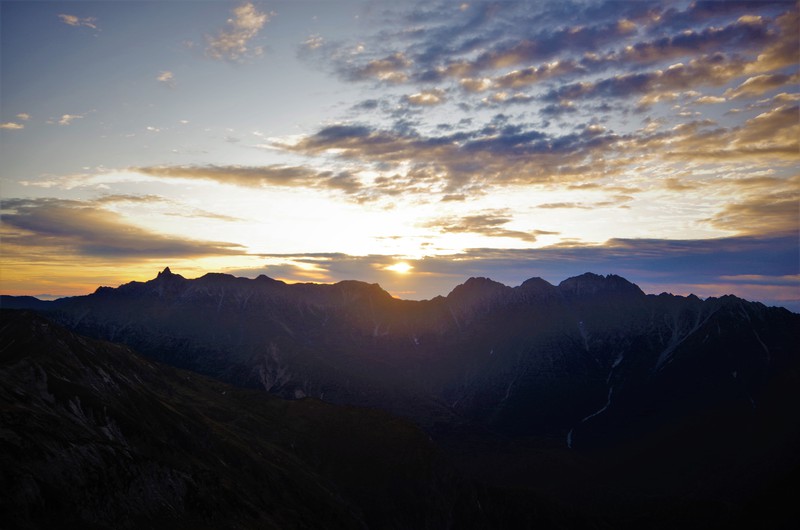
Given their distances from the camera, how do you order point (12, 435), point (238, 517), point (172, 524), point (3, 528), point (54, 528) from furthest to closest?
point (238, 517) → point (172, 524) → point (12, 435) → point (54, 528) → point (3, 528)

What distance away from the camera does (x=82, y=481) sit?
14200 centimetres

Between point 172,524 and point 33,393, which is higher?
point 33,393

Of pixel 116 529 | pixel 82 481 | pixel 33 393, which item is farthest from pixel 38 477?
pixel 33 393

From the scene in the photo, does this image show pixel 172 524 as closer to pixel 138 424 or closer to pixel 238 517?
pixel 238 517

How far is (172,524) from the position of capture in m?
159

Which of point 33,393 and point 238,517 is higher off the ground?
point 33,393

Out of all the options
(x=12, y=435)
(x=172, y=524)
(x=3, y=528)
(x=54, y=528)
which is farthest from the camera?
(x=172, y=524)

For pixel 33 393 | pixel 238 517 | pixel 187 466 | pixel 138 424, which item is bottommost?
pixel 238 517

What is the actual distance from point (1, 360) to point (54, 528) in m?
93.7

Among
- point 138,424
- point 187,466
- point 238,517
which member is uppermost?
point 138,424

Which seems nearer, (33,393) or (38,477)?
(38,477)

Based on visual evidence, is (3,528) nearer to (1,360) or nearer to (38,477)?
(38,477)

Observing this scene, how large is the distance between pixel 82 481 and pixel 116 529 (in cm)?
1397

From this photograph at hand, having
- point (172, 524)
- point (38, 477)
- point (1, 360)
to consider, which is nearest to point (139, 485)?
point (172, 524)
